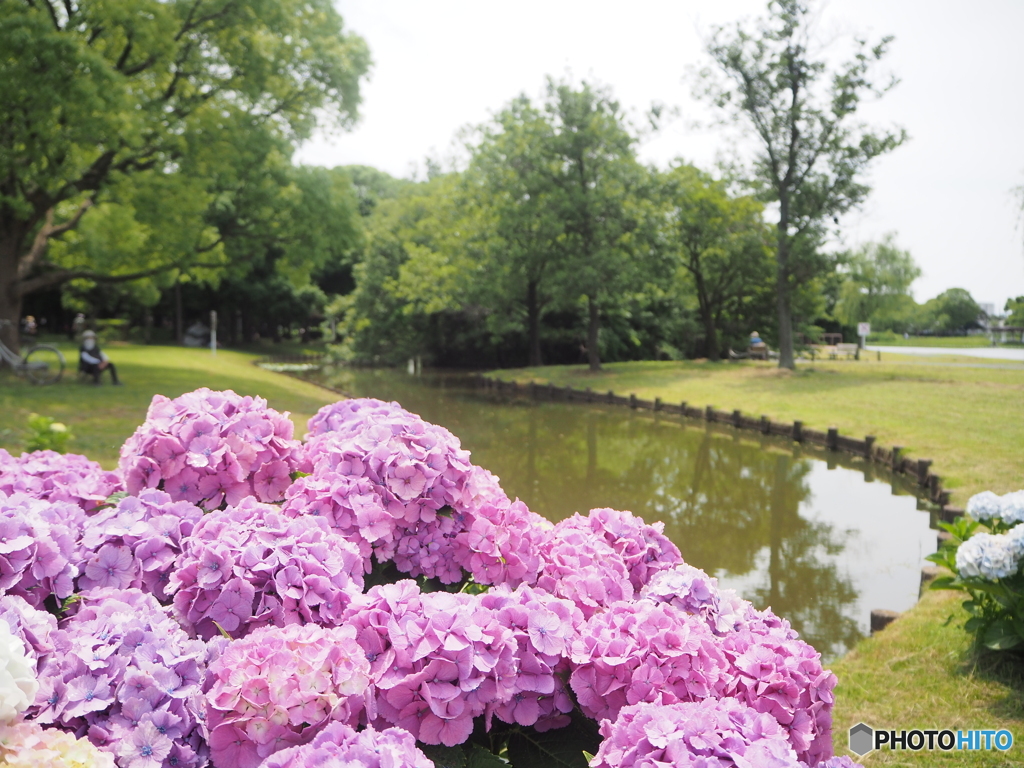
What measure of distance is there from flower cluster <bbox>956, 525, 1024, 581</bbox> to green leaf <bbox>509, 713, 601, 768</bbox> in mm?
3162

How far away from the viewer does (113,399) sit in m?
14.8

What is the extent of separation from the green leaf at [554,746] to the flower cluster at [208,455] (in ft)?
4.52

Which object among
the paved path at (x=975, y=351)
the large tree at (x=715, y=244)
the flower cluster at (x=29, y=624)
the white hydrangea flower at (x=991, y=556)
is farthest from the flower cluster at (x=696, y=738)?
the large tree at (x=715, y=244)

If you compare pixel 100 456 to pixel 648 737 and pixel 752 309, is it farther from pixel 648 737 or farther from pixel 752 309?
pixel 752 309

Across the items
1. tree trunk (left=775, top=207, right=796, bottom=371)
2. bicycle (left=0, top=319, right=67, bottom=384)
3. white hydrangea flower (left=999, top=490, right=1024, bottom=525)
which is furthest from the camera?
tree trunk (left=775, top=207, right=796, bottom=371)

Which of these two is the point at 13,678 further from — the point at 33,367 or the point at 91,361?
the point at 91,361

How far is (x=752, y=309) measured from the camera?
36.2 metres

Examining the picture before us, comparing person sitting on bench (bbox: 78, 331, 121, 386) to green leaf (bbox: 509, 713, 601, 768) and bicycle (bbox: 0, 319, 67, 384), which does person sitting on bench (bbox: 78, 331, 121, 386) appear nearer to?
bicycle (bbox: 0, 319, 67, 384)

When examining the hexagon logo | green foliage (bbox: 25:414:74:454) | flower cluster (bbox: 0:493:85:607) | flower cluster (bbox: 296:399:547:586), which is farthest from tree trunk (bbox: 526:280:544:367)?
flower cluster (bbox: 0:493:85:607)

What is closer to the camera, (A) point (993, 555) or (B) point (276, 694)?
(B) point (276, 694)

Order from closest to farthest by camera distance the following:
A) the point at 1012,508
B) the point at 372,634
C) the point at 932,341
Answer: the point at 372,634 → the point at 1012,508 → the point at 932,341

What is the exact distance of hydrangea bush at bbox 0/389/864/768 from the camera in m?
1.61

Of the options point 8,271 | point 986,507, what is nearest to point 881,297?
point 8,271

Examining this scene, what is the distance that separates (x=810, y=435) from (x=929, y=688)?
34.3 feet
